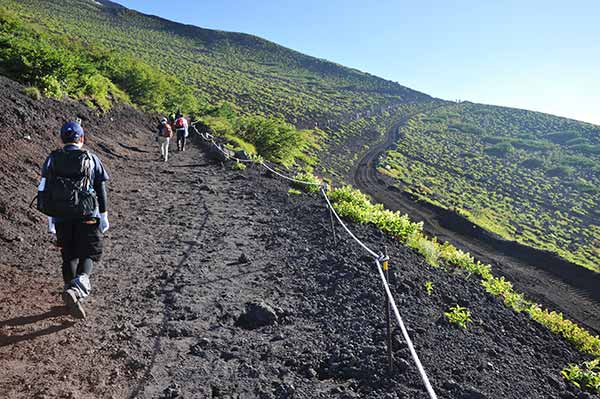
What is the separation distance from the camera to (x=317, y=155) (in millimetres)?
36594

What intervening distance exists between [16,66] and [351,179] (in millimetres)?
25771

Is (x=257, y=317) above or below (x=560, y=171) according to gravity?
below

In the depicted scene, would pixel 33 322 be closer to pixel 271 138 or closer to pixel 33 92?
pixel 33 92

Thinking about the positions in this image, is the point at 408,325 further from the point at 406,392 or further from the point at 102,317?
the point at 102,317

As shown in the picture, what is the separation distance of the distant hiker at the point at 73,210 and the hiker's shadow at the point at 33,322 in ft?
0.65

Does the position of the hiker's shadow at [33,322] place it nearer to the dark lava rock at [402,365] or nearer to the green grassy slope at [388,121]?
the dark lava rock at [402,365]

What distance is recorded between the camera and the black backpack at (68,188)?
3.74 m

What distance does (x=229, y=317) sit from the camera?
4.73 metres

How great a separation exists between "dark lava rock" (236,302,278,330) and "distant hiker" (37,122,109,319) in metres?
1.73

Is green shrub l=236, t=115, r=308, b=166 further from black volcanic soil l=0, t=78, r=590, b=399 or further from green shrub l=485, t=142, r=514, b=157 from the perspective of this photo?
green shrub l=485, t=142, r=514, b=157

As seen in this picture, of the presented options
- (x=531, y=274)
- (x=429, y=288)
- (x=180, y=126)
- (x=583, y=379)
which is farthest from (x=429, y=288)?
(x=531, y=274)

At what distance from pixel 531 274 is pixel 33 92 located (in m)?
22.6

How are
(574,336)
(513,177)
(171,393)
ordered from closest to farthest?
(171,393) < (574,336) < (513,177)

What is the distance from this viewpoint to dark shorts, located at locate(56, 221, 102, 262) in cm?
387
